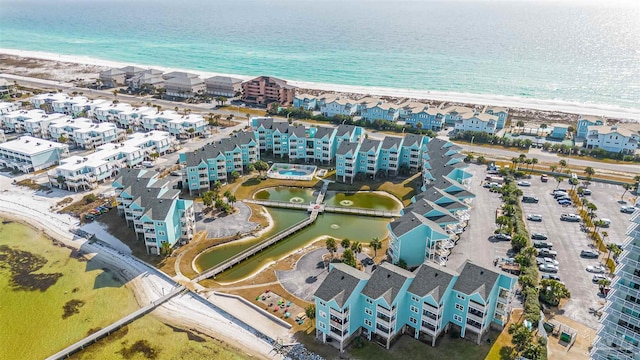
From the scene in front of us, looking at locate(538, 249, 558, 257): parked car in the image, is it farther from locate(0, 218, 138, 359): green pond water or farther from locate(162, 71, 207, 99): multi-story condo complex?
locate(162, 71, 207, 99): multi-story condo complex

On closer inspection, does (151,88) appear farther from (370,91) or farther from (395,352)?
(395,352)

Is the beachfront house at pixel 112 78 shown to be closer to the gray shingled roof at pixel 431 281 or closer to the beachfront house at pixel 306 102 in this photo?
the beachfront house at pixel 306 102

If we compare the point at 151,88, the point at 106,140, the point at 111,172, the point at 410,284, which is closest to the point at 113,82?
the point at 151,88

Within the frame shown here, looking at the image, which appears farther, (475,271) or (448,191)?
(448,191)

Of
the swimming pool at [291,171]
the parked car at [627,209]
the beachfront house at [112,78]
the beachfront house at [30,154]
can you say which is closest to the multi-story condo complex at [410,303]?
the parked car at [627,209]

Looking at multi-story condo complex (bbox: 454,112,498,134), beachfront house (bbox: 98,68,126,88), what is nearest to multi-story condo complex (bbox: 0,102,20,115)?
beachfront house (bbox: 98,68,126,88)

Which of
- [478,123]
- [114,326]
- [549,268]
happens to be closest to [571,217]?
[549,268]
